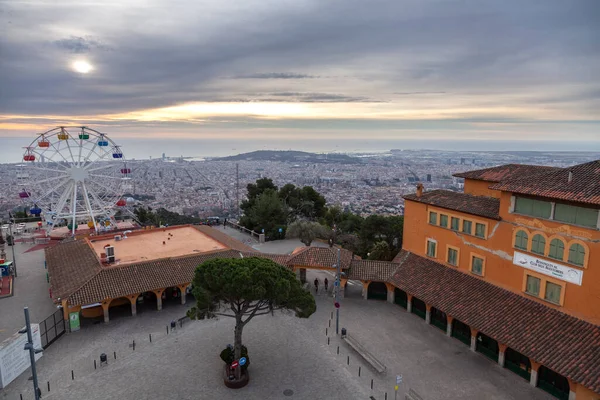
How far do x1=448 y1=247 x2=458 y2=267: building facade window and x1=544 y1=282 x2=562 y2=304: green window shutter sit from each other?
6.80 metres

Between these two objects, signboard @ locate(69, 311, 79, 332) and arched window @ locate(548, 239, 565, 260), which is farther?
signboard @ locate(69, 311, 79, 332)

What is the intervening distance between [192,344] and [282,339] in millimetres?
5893

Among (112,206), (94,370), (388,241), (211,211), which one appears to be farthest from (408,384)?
(211,211)

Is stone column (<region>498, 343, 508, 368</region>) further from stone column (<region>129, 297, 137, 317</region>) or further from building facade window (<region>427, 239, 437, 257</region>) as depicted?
stone column (<region>129, 297, 137, 317</region>)

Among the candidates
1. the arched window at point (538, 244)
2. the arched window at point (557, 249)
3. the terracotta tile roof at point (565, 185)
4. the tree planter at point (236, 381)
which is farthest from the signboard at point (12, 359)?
the arched window at point (557, 249)

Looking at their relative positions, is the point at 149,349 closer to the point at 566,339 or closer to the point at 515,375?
the point at 515,375

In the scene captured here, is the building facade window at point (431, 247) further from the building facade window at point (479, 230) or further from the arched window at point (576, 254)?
the arched window at point (576, 254)

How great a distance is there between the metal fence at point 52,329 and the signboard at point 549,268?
30.0 meters

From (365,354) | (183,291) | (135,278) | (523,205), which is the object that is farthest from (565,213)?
(135,278)

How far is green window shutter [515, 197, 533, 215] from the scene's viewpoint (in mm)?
22641

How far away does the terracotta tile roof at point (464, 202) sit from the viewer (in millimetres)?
25691

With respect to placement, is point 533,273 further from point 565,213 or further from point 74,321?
point 74,321

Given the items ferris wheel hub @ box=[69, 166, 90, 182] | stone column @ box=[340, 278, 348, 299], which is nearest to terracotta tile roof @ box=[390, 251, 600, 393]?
stone column @ box=[340, 278, 348, 299]

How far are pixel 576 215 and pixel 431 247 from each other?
1118 cm
